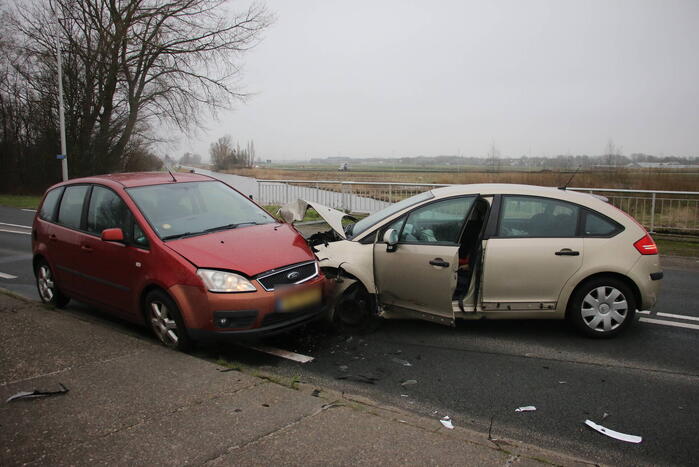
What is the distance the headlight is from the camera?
4637 mm

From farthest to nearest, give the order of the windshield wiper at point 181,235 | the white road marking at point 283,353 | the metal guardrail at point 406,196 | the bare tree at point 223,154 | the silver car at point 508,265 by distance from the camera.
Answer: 1. the bare tree at point 223,154
2. the metal guardrail at point 406,196
3. the silver car at point 508,265
4. the windshield wiper at point 181,235
5. the white road marking at point 283,353

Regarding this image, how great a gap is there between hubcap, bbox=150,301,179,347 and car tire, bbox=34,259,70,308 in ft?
6.97

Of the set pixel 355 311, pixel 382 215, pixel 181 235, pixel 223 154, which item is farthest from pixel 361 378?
pixel 223 154

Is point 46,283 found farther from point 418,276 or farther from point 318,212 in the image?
point 418,276

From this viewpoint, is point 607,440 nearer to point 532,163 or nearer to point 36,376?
point 36,376

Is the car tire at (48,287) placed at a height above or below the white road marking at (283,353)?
above

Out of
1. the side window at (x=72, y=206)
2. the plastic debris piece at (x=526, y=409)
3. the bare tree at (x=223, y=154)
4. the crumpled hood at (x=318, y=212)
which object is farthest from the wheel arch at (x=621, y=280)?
the bare tree at (x=223, y=154)

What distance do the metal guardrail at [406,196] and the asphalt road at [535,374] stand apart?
6.74m

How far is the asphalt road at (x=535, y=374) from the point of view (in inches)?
141

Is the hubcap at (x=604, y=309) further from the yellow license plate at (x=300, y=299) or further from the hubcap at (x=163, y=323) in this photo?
the hubcap at (x=163, y=323)

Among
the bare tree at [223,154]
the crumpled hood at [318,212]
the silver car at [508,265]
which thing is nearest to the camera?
the silver car at [508,265]

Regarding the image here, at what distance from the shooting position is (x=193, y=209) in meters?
5.68

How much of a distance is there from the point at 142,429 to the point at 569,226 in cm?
438

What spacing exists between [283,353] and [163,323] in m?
1.20
